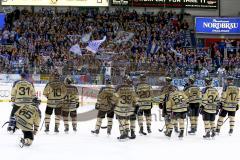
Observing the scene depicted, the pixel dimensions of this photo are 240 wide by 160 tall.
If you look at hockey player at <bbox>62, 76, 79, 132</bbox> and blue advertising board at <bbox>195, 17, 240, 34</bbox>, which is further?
blue advertising board at <bbox>195, 17, 240, 34</bbox>

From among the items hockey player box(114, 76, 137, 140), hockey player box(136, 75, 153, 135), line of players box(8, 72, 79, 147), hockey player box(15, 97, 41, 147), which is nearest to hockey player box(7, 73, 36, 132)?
line of players box(8, 72, 79, 147)

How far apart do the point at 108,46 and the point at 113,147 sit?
17171mm

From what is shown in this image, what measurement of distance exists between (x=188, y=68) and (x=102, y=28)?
8.42m

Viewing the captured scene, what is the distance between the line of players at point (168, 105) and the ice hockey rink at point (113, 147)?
1.11 feet

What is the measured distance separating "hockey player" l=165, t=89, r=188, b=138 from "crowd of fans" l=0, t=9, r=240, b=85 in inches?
340

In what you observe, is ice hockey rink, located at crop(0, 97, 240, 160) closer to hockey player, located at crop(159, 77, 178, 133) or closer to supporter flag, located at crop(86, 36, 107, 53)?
hockey player, located at crop(159, 77, 178, 133)

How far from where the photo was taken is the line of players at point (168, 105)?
12.8 meters

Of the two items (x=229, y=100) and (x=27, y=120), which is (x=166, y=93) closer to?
(x=229, y=100)

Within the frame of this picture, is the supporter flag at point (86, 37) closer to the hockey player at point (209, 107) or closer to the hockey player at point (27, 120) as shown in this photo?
the hockey player at point (209, 107)

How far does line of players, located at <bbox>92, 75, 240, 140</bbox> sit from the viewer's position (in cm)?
1284

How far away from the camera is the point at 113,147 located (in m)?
11.7

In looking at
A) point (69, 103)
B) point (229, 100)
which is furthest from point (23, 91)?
point (229, 100)

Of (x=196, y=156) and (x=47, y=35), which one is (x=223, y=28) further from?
(x=196, y=156)

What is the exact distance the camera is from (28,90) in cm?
1237
